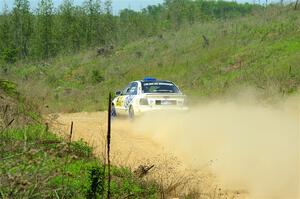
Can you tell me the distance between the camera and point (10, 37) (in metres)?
68.8

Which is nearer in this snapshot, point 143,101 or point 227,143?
point 227,143

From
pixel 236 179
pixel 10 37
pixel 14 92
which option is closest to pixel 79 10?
pixel 10 37

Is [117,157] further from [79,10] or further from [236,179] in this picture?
[79,10]

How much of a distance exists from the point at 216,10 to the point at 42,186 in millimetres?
149167

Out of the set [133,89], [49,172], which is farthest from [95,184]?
[133,89]

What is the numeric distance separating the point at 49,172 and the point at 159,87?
12.4 meters

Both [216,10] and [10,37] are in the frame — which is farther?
[216,10]

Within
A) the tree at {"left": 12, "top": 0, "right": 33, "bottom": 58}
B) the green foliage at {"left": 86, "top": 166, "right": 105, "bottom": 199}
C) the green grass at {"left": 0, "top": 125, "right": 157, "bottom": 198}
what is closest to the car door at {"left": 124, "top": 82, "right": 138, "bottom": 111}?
the green grass at {"left": 0, "top": 125, "right": 157, "bottom": 198}

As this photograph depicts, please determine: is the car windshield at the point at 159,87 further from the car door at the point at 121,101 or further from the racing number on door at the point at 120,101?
the racing number on door at the point at 120,101

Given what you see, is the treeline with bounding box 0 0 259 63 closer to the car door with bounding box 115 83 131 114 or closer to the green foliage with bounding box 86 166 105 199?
the car door with bounding box 115 83 131 114

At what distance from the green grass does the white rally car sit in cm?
550

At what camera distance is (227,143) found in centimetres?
1209

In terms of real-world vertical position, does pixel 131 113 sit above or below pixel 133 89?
below

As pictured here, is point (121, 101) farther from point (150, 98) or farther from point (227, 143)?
point (227, 143)
